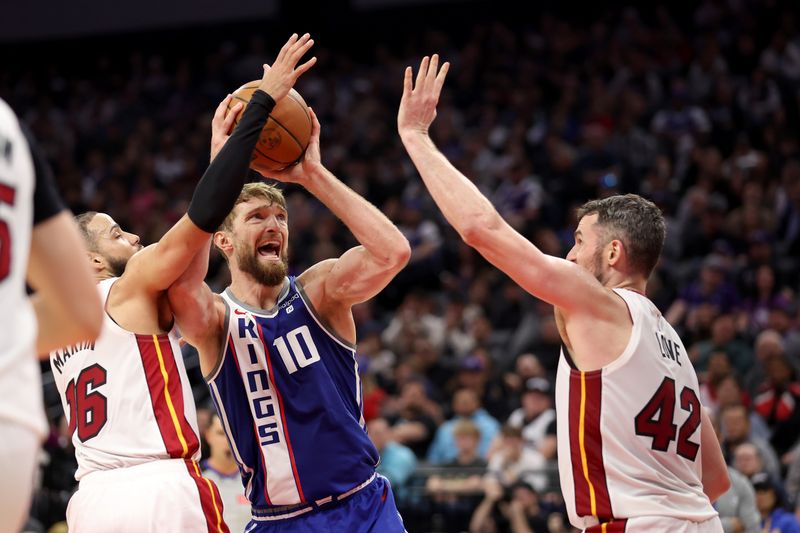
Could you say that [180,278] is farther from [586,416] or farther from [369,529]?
[586,416]

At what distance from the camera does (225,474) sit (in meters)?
7.82

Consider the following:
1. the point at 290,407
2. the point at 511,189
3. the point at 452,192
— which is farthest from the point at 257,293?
the point at 511,189

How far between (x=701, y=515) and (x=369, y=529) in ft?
4.92

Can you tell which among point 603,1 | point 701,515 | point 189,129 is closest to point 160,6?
point 189,129

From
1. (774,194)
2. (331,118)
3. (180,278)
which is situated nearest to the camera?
(180,278)

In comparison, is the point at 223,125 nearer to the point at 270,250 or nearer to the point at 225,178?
the point at 225,178

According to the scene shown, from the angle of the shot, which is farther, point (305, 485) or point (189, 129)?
point (189, 129)

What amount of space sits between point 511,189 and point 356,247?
968 cm

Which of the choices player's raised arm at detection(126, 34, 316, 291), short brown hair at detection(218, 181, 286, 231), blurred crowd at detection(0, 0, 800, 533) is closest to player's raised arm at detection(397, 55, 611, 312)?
player's raised arm at detection(126, 34, 316, 291)

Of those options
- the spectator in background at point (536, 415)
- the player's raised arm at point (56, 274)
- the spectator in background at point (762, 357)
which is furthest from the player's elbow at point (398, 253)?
the spectator in background at point (762, 357)

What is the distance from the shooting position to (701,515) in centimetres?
434

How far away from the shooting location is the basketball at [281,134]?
4.92 meters

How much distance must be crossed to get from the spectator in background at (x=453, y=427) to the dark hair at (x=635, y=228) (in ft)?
20.9

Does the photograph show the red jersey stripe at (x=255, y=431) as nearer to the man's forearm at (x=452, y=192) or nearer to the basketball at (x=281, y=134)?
the basketball at (x=281, y=134)
